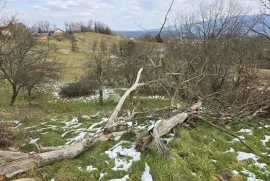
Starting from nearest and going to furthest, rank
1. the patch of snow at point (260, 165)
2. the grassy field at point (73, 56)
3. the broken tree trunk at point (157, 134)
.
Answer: the broken tree trunk at point (157, 134) < the patch of snow at point (260, 165) < the grassy field at point (73, 56)

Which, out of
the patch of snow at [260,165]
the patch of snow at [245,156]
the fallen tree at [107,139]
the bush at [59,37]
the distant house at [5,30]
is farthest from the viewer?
the bush at [59,37]

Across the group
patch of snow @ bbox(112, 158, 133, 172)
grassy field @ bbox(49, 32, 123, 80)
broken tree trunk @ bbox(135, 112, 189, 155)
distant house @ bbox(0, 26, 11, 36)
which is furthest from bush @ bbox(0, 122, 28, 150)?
grassy field @ bbox(49, 32, 123, 80)

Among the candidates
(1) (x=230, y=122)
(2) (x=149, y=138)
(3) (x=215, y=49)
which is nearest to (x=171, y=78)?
(1) (x=230, y=122)

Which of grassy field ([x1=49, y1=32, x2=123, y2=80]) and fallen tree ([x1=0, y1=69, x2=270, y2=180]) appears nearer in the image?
fallen tree ([x1=0, y1=69, x2=270, y2=180])

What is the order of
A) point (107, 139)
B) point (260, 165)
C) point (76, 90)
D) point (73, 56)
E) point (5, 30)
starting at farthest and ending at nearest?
point (73, 56) → point (76, 90) → point (5, 30) → point (107, 139) → point (260, 165)

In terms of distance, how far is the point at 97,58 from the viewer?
19.1m

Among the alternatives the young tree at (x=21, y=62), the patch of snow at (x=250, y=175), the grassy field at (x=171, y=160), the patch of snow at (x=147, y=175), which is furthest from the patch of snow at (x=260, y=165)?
the young tree at (x=21, y=62)

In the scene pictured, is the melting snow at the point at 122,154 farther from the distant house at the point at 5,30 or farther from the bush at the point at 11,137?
the distant house at the point at 5,30

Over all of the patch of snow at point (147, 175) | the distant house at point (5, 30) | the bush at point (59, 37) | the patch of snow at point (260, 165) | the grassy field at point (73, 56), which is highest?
the distant house at point (5, 30)

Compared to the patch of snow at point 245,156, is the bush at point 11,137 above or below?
below

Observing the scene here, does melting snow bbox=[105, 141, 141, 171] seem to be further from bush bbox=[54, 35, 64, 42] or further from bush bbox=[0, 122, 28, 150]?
bush bbox=[54, 35, 64, 42]

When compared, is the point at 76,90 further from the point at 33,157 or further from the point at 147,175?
the point at 147,175

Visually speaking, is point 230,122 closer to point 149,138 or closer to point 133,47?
point 149,138

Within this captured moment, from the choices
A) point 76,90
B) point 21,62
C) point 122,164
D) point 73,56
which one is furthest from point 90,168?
point 73,56
